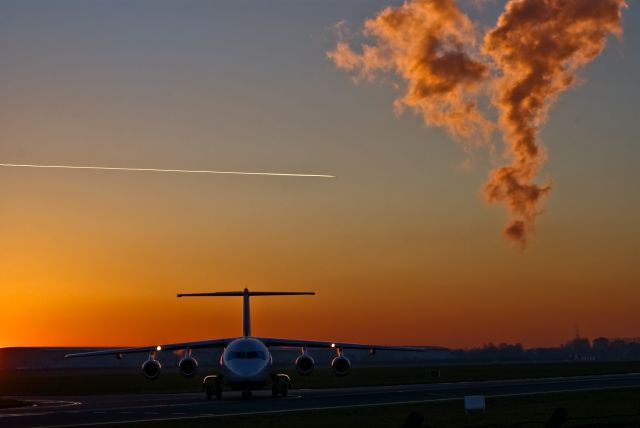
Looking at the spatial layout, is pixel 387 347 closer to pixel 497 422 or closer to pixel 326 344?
pixel 326 344

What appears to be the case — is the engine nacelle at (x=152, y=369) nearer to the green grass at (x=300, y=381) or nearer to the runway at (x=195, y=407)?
the runway at (x=195, y=407)

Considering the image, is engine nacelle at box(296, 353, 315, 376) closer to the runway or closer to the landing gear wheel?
the runway

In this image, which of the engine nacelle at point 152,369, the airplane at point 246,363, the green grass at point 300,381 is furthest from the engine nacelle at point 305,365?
the green grass at point 300,381

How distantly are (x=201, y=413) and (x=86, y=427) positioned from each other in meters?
7.54

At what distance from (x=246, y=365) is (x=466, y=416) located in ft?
60.7

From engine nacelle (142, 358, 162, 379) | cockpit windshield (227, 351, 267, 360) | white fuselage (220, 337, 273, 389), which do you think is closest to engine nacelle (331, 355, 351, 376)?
white fuselage (220, 337, 273, 389)

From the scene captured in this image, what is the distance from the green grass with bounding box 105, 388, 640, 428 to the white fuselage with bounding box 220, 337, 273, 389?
39.3 feet

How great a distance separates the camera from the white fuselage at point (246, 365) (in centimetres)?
5256

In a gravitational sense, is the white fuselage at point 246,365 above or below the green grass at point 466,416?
above

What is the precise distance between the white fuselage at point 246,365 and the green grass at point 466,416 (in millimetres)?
11965

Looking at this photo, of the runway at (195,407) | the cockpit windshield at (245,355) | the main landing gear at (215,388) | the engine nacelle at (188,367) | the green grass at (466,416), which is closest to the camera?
the green grass at (466,416)

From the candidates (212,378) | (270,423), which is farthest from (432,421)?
(212,378)

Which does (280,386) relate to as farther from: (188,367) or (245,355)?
(188,367)

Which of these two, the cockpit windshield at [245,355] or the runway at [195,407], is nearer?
the runway at [195,407]
